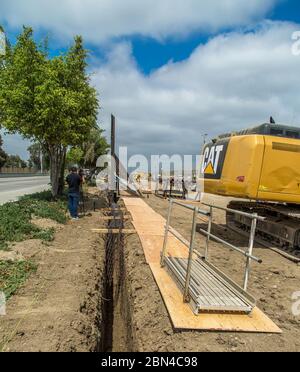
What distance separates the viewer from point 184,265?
263 inches

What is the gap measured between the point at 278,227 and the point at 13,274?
770 cm

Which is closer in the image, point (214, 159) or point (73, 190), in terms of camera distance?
point (214, 159)

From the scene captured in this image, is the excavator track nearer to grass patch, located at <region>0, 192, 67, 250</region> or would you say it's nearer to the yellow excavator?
the yellow excavator

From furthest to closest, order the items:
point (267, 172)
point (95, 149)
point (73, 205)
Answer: point (95, 149) < point (73, 205) < point (267, 172)

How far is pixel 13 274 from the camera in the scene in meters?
6.29

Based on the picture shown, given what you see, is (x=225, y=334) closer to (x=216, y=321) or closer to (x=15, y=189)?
(x=216, y=321)

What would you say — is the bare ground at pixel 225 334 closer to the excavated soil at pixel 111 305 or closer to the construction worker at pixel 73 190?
the excavated soil at pixel 111 305

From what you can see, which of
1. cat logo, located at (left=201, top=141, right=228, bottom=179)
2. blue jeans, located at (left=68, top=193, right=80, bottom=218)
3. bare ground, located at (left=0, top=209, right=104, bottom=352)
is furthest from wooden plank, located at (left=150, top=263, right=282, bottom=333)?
blue jeans, located at (left=68, top=193, right=80, bottom=218)

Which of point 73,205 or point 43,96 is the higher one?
point 43,96

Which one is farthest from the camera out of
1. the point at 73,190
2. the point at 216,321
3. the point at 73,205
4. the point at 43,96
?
the point at 43,96

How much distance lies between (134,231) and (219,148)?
3664 millimetres

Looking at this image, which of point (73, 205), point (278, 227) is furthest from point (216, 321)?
point (73, 205)

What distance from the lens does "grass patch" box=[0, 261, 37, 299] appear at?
5688 mm
